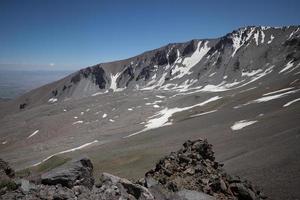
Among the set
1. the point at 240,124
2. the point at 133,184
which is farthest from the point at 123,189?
the point at 240,124

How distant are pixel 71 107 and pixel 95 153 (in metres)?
124

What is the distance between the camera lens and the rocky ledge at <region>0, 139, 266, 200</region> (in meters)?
15.9

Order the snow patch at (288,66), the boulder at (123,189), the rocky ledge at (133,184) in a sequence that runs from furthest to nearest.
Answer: the snow patch at (288,66)
the boulder at (123,189)
the rocky ledge at (133,184)

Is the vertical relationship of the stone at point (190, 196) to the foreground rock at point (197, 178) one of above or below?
above

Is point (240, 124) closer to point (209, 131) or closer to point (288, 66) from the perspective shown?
point (209, 131)

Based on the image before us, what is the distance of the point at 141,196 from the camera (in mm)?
18375

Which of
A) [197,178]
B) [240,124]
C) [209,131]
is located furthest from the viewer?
[209,131]

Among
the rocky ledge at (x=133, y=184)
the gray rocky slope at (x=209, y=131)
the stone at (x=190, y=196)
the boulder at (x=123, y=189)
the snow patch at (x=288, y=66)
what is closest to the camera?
the rocky ledge at (x=133, y=184)

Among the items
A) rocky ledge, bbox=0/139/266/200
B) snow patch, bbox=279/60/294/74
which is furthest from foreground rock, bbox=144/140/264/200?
snow patch, bbox=279/60/294/74

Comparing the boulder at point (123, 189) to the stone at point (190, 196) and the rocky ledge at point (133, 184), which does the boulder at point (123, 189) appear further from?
the stone at point (190, 196)

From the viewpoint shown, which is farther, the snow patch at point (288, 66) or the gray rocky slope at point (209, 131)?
the snow patch at point (288, 66)

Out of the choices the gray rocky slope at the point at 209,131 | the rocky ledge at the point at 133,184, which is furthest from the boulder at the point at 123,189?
the gray rocky slope at the point at 209,131

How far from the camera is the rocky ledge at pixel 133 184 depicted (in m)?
15.9

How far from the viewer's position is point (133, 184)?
1878cm
